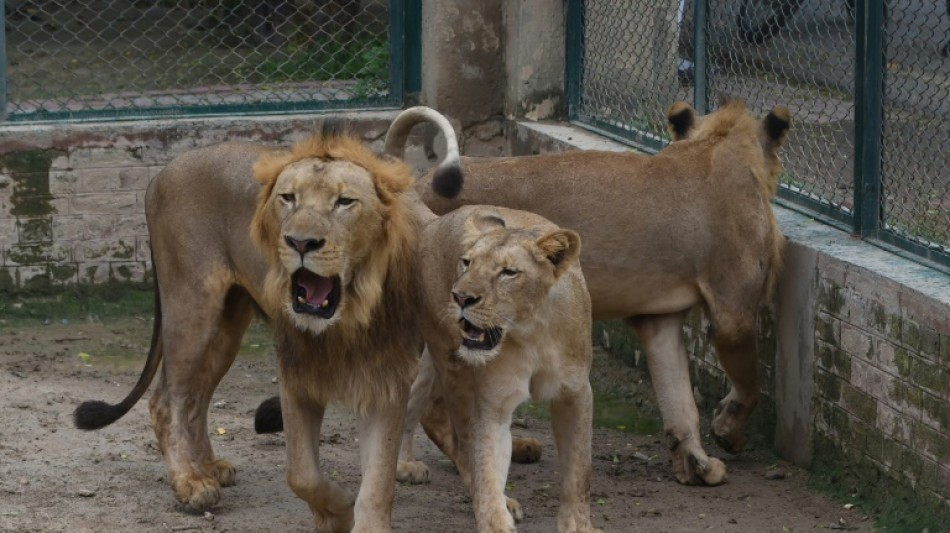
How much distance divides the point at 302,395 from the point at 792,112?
3.06 metres

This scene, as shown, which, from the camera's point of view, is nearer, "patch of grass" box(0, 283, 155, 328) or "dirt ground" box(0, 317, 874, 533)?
"dirt ground" box(0, 317, 874, 533)

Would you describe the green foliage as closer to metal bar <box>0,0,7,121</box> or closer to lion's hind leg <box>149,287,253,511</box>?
metal bar <box>0,0,7,121</box>

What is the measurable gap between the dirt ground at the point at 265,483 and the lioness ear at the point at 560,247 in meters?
1.15

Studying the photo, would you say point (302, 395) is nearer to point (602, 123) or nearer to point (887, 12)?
point (887, 12)

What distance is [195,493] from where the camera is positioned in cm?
571

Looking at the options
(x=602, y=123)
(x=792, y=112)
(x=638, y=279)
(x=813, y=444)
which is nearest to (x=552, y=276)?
(x=638, y=279)

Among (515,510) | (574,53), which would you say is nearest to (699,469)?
(515,510)

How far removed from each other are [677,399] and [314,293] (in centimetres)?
203

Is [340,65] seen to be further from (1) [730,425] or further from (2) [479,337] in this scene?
(2) [479,337]

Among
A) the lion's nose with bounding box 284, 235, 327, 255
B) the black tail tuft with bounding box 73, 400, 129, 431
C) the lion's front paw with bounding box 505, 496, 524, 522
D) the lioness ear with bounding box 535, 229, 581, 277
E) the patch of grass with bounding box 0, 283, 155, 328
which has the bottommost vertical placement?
the patch of grass with bounding box 0, 283, 155, 328

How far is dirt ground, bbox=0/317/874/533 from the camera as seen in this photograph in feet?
18.5

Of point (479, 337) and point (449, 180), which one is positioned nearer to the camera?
point (479, 337)

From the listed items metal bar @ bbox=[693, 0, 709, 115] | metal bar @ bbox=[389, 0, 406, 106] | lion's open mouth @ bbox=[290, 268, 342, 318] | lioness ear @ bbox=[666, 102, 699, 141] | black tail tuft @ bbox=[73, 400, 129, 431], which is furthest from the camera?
metal bar @ bbox=[389, 0, 406, 106]

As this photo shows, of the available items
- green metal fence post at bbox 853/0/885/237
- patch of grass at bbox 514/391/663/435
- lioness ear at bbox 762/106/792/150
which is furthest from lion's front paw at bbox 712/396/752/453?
lioness ear at bbox 762/106/792/150
